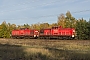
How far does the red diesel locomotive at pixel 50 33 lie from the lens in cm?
4356

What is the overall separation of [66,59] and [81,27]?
42.6 meters

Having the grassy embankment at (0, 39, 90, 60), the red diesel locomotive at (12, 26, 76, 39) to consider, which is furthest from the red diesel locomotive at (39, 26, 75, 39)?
the grassy embankment at (0, 39, 90, 60)

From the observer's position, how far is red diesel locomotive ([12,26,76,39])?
4356 centimetres

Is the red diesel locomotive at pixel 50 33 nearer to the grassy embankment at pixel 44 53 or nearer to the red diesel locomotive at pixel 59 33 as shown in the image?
the red diesel locomotive at pixel 59 33

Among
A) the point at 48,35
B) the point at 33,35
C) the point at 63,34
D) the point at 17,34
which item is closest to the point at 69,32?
the point at 63,34

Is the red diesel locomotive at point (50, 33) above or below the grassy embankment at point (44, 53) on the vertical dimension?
above

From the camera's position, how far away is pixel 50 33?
4703 centimetres

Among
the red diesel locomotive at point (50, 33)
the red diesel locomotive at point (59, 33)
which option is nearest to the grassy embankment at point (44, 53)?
the red diesel locomotive at point (59, 33)

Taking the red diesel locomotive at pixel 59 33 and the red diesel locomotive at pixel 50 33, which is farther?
the red diesel locomotive at pixel 50 33

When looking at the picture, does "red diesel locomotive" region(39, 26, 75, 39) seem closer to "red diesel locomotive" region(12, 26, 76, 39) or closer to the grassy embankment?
"red diesel locomotive" region(12, 26, 76, 39)

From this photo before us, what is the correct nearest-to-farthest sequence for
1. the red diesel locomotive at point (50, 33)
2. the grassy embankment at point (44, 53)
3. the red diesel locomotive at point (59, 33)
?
the grassy embankment at point (44, 53) < the red diesel locomotive at point (59, 33) < the red diesel locomotive at point (50, 33)

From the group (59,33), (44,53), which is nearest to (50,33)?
(59,33)

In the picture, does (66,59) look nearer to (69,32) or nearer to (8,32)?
Result: (69,32)

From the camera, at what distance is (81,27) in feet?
171
